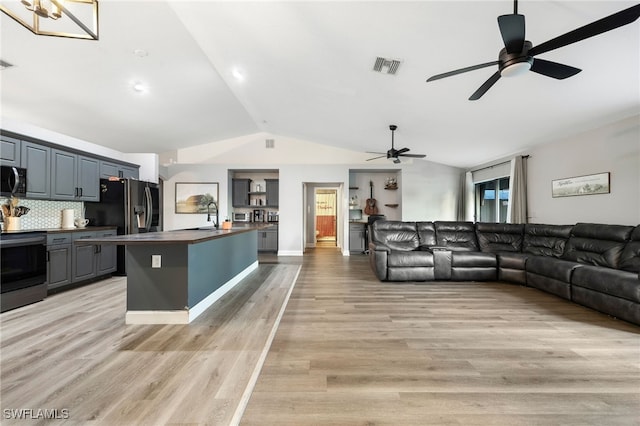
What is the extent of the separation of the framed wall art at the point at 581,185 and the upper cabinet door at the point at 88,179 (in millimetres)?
7928

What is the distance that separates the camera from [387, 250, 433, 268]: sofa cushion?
4344mm

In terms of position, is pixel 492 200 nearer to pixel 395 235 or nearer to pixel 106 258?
pixel 395 235

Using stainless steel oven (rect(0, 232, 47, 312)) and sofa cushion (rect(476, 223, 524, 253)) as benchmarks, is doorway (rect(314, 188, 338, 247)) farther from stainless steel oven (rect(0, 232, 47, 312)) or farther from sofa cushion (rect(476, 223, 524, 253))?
stainless steel oven (rect(0, 232, 47, 312))

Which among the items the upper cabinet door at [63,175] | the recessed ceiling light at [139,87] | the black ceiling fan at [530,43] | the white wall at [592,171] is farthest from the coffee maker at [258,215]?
the black ceiling fan at [530,43]

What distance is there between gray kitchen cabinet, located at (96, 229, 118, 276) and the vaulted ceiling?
6.22 feet

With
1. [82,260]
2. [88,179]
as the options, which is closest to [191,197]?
Result: [88,179]

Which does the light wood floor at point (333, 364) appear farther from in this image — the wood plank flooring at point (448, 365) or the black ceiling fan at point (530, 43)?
the black ceiling fan at point (530, 43)

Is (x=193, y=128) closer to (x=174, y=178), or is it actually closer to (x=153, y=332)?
(x=174, y=178)

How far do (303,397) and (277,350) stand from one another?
0.60m

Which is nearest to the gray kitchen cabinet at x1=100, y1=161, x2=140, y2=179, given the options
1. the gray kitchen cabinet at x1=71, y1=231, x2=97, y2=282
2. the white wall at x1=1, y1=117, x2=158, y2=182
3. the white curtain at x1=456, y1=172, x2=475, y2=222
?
the white wall at x1=1, y1=117, x2=158, y2=182

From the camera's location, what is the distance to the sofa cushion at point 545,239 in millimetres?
4062

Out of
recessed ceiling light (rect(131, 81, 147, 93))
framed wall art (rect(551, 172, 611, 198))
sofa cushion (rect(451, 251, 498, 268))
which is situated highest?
recessed ceiling light (rect(131, 81, 147, 93))

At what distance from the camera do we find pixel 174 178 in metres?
7.35

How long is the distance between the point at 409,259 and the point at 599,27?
11.1 feet
